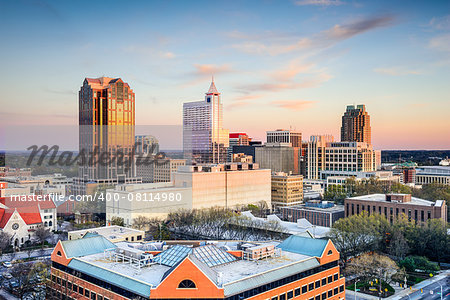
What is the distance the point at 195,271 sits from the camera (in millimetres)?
33094

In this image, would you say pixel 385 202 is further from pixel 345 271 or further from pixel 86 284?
pixel 86 284

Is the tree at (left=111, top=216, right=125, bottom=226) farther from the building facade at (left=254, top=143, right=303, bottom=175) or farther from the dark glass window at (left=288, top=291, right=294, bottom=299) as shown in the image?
the building facade at (left=254, top=143, right=303, bottom=175)

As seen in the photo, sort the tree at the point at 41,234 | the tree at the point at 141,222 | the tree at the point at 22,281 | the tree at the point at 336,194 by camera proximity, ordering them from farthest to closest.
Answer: the tree at the point at 336,194 < the tree at the point at 141,222 < the tree at the point at 41,234 < the tree at the point at 22,281

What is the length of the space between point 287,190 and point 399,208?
5511 centimetres

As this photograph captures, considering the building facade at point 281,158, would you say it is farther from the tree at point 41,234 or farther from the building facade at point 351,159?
the tree at point 41,234

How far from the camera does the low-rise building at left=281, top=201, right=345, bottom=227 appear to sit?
3503 inches

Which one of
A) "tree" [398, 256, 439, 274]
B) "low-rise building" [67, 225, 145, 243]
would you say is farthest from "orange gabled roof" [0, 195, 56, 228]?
"tree" [398, 256, 439, 274]

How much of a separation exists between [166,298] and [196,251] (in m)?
7.87

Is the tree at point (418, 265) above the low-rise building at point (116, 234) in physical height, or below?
below

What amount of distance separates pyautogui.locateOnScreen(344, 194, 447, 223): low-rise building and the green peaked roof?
37.7 metres

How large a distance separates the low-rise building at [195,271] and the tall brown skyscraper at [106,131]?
92861 millimetres

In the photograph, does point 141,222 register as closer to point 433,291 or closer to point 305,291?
point 305,291

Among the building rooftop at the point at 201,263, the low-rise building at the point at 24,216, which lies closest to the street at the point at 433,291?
the building rooftop at the point at 201,263

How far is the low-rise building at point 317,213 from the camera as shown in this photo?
89.0 meters
